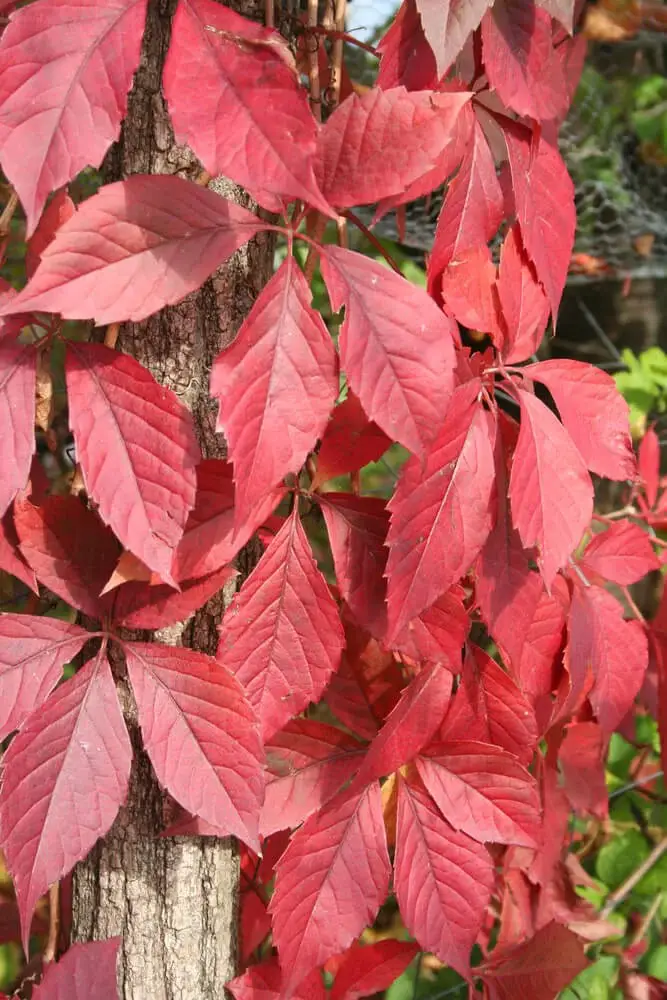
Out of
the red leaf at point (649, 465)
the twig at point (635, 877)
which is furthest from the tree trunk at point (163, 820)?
the twig at point (635, 877)

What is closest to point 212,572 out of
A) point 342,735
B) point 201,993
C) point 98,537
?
point 98,537

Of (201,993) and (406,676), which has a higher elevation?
(406,676)

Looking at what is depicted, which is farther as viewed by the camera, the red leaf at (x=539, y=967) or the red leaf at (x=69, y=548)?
the red leaf at (x=539, y=967)

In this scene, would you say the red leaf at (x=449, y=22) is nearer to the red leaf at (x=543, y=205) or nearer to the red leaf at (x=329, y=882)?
the red leaf at (x=543, y=205)

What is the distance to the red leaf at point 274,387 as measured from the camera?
49 cm

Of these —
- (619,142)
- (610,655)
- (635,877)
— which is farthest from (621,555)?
(619,142)

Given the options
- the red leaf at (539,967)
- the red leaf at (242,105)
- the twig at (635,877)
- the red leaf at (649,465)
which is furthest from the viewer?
the twig at (635,877)

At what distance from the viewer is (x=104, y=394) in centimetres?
55

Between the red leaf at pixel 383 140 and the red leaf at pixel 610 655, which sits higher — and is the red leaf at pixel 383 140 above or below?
above

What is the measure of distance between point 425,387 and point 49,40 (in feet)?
0.97

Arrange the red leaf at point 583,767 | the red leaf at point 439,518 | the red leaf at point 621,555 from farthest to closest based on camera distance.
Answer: the red leaf at point 583,767 → the red leaf at point 621,555 → the red leaf at point 439,518

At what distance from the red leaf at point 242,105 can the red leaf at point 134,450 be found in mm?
150

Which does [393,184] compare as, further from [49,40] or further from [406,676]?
[406,676]

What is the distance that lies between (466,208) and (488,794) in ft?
1.58
